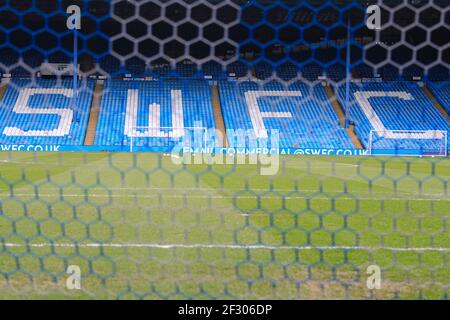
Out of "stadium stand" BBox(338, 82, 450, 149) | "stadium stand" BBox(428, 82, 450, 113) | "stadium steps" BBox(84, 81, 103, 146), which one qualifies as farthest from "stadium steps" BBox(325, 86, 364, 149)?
"stadium steps" BBox(84, 81, 103, 146)

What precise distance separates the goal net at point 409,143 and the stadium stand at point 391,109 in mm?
46

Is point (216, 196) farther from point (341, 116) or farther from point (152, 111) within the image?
point (152, 111)

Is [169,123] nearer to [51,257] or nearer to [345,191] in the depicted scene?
[345,191]

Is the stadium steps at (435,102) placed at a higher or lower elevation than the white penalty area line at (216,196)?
lower

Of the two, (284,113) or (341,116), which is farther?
(284,113)

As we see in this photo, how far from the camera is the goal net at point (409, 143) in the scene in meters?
17.0

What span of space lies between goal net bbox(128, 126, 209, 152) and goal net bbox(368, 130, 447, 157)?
5.13m

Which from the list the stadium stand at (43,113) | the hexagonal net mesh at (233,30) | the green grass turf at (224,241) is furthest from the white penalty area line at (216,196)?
the stadium stand at (43,113)

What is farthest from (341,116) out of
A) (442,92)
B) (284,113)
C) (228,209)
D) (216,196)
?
(228,209)

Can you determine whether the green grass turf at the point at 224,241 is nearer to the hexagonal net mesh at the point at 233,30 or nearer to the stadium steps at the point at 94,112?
the hexagonal net mesh at the point at 233,30

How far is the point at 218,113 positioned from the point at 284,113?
2185mm

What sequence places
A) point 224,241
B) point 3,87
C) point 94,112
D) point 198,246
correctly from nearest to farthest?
point 198,246, point 224,241, point 3,87, point 94,112

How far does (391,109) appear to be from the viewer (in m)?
17.0
